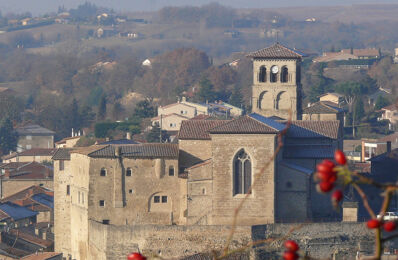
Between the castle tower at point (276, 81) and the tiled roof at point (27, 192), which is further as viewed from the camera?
the tiled roof at point (27, 192)

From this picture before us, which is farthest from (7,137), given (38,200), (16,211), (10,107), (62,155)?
(62,155)

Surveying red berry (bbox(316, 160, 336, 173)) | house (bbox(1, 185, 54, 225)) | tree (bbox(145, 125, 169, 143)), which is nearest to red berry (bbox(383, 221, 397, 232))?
red berry (bbox(316, 160, 336, 173))

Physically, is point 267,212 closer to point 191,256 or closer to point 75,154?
point 191,256

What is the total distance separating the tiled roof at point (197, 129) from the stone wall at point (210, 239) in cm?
350

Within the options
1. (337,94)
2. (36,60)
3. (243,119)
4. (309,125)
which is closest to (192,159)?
(243,119)

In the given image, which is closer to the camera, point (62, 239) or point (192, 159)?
point (192, 159)

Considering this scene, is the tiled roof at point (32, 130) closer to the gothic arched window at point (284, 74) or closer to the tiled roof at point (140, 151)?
the gothic arched window at point (284, 74)

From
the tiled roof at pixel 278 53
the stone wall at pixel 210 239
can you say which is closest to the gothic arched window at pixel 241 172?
the stone wall at pixel 210 239

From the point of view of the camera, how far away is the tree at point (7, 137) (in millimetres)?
90250

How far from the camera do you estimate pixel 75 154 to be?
41.9 m

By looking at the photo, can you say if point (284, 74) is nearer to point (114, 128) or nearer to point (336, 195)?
point (114, 128)

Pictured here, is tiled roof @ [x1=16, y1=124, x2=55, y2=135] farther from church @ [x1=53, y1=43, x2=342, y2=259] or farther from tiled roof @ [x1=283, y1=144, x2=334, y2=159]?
tiled roof @ [x1=283, y1=144, x2=334, y2=159]

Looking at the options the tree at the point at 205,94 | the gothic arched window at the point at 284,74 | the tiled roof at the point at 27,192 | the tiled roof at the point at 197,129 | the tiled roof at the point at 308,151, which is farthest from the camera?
the tree at the point at 205,94

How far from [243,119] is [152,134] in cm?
3524
